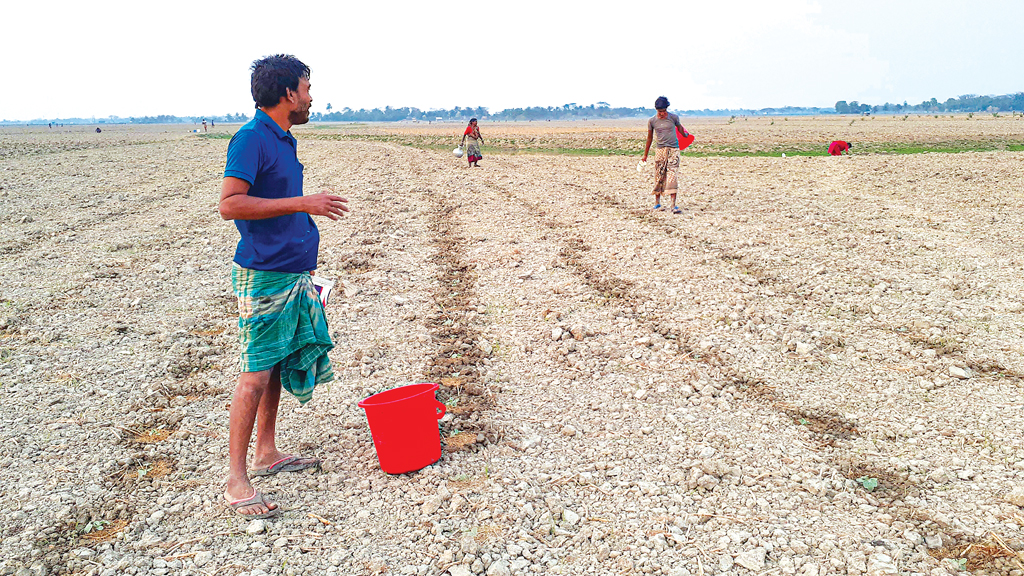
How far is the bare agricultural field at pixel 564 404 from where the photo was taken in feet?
10.2

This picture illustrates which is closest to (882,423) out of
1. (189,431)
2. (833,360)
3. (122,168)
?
(833,360)

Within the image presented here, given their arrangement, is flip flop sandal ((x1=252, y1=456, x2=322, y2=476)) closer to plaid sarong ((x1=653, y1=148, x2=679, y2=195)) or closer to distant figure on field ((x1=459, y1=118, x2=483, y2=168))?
plaid sarong ((x1=653, y1=148, x2=679, y2=195))

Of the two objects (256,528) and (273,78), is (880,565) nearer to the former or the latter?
(256,528)

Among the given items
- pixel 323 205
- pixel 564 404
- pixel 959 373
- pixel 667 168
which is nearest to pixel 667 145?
pixel 667 168

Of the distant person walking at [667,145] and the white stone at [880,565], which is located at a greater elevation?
the distant person walking at [667,145]

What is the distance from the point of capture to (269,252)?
125 inches

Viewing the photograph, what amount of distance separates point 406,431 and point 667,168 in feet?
29.0

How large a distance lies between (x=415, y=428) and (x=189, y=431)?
1652 millimetres

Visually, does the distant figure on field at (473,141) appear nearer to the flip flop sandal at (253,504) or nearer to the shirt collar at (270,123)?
the shirt collar at (270,123)

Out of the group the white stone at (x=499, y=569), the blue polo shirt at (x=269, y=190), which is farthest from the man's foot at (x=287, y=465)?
the white stone at (x=499, y=569)

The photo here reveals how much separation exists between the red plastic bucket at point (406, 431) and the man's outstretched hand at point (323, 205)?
3.51 ft

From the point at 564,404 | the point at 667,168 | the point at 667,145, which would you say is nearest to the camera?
the point at 564,404

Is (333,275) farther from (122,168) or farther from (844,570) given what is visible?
(122,168)

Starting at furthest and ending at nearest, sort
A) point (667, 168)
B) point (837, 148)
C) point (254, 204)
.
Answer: point (837, 148) → point (667, 168) → point (254, 204)
